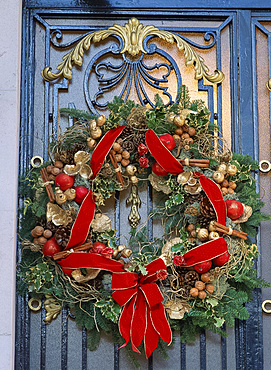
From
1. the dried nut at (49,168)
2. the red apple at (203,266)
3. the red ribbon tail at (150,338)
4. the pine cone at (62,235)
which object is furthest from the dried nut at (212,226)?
the dried nut at (49,168)

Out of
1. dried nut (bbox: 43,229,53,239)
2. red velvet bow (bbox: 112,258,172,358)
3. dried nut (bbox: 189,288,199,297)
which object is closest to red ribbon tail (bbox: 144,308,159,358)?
red velvet bow (bbox: 112,258,172,358)

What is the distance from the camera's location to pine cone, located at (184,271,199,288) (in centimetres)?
152

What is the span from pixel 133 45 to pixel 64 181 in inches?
24.5

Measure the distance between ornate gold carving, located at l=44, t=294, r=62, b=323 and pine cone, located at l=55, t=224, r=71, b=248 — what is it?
229 millimetres

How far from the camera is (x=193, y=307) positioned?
1555 mm

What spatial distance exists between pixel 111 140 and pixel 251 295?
0.74m

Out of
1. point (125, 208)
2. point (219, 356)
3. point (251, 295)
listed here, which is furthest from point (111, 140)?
point (219, 356)

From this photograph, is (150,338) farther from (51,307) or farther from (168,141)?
(168,141)

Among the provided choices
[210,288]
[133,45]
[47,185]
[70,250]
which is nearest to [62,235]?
[70,250]

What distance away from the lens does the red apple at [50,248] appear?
151 cm

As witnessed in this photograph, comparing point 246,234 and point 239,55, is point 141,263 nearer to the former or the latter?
point 246,234

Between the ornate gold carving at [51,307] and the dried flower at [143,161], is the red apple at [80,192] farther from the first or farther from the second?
the ornate gold carving at [51,307]

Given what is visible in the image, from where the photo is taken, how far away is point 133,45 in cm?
177

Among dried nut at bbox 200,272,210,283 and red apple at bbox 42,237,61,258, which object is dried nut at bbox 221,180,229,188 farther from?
red apple at bbox 42,237,61,258
